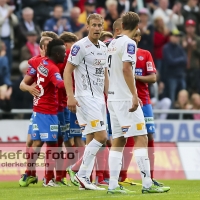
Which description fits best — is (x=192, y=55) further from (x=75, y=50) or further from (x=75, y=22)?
(x=75, y=50)

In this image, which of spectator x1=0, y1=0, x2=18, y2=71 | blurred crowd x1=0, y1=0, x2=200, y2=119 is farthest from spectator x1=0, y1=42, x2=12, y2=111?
spectator x1=0, y1=0, x2=18, y2=71

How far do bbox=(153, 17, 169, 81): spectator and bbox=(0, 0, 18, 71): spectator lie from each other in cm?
433

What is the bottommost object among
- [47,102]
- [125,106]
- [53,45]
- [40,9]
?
[125,106]

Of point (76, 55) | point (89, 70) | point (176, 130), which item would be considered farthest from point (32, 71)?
point (176, 130)

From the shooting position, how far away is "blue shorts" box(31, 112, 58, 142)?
1194 centimetres

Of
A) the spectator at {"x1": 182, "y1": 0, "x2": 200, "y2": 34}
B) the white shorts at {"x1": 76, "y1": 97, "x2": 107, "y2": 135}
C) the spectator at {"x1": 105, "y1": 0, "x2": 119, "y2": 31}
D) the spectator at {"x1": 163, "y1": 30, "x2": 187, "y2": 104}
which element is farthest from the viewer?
the spectator at {"x1": 182, "y1": 0, "x2": 200, "y2": 34}

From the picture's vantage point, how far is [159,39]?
69.2ft

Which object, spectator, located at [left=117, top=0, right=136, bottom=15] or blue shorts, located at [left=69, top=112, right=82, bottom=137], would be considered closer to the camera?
blue shorts, located at [left=69, top=112, right=82, bottom=137]

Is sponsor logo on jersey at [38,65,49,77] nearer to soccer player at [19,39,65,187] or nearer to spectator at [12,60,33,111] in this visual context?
soccer player at [19,39,65,187]

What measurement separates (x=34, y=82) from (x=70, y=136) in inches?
47.0

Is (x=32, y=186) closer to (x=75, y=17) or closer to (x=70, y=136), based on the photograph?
(x=70, y=136)

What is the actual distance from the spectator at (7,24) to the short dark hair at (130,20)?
948cm

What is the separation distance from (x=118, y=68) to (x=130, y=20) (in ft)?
2.31

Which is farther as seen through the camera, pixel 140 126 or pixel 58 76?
pixel 58 76
